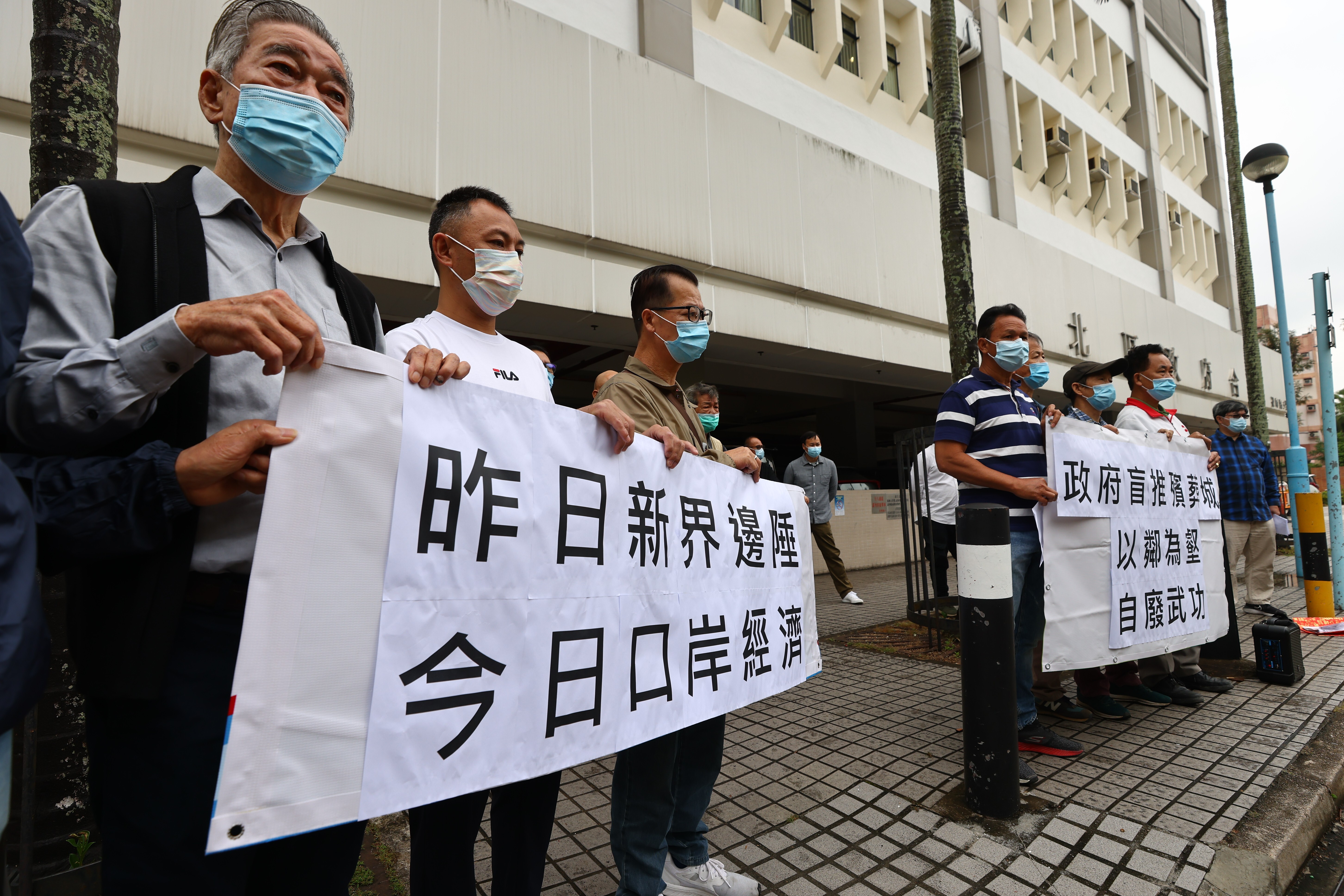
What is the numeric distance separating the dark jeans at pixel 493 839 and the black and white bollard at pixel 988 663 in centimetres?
180

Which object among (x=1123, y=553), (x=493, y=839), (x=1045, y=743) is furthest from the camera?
(x=1123, y=553)

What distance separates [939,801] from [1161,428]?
2.98 m

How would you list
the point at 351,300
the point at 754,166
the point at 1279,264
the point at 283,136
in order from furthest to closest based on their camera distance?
the point at 754,166 < the point at 1279,264 < the point at 351,300 < the point at 283,136

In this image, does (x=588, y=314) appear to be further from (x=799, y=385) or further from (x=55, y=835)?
(x=799, y=385)

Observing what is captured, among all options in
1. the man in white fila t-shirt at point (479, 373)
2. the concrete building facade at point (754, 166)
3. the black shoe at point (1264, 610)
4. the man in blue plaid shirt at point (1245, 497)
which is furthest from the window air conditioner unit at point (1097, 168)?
the man in white fila t-shirt at point (479, 373)

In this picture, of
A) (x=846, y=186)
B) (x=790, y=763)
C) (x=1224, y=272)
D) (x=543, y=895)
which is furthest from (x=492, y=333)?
(x=1224, y=272)

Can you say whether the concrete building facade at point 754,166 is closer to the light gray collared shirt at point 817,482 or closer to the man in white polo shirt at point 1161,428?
the light gray collared shirt at point 817,482

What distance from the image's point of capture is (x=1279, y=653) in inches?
162

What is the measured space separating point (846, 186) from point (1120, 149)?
40.7ft

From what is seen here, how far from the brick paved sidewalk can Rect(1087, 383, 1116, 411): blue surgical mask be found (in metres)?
1.85

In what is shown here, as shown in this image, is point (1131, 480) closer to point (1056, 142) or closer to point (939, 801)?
point (939, 801)

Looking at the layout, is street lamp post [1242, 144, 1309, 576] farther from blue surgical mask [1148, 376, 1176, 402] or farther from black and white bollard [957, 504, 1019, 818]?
black and white bollard [957, 504, 1019, 818]

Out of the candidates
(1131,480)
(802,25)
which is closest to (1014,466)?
(1131,480)

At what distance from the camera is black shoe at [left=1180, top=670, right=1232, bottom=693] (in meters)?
4.03
